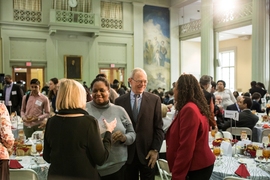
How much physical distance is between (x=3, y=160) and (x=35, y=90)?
2.91m

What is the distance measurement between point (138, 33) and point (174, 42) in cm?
255

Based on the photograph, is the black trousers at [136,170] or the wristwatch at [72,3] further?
the wristwatch at [72,3]

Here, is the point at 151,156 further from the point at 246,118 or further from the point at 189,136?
the point at 246,118

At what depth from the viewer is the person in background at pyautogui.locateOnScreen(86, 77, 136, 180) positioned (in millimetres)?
2309

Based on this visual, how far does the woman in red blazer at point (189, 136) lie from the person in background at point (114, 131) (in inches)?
16.6

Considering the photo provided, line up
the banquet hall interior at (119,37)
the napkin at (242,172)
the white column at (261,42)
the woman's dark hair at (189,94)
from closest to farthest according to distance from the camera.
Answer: the woman's dark hair at (189,94), the napkin at (242,172), the white column at (261,42), the banquet hall interior at (119,37)

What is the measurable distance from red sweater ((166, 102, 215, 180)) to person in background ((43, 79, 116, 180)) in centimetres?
65

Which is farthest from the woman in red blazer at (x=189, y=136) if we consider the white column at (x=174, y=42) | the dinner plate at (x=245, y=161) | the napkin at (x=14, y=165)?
the white column at (x=174, y=42)

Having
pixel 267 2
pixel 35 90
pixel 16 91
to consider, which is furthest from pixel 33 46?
pixel 267 2

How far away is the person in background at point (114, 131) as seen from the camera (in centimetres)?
231

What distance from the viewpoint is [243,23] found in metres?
12.8

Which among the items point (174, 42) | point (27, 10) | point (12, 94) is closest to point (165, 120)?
point (12, 94)

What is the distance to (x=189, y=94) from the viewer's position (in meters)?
2.19

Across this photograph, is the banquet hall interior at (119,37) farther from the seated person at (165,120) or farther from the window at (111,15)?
the seated person at (165,120)
